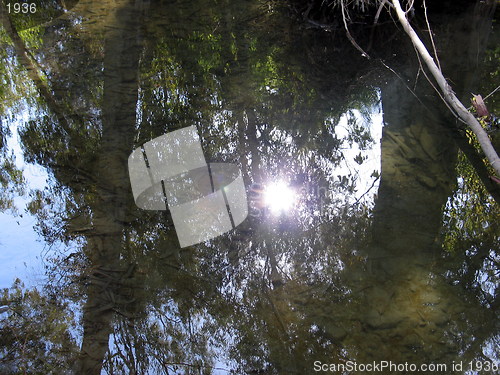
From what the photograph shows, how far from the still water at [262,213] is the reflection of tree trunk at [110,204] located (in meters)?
0.01

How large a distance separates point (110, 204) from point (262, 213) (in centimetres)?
124

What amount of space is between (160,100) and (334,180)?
7.46ft

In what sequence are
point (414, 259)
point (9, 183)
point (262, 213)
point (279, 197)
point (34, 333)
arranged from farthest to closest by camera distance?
1. point (9, 183)
2. point (279, 197)
3. point (262, 213)
4. point (414, 259)
5. point (34, 333)

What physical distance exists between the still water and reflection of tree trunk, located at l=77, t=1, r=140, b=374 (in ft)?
0.05

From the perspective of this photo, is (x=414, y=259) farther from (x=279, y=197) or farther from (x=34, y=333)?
(x=34, y=333)

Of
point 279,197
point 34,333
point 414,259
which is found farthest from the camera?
point 279,197

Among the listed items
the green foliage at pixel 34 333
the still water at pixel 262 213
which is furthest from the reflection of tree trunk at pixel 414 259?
the green foliage at pixel 34 333

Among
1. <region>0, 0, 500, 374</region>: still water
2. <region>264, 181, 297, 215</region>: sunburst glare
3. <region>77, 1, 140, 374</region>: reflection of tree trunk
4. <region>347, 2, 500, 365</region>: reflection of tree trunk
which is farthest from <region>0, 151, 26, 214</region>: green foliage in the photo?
<region>347, 2, 500, 365</region>: reflection of tree trunk

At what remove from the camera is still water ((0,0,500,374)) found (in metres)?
2.60

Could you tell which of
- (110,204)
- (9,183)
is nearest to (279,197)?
(110,204)

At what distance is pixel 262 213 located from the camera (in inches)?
141

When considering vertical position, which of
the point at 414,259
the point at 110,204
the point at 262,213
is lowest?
the point at 414,259

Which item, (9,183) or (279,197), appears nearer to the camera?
(279,197)

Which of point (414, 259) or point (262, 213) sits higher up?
point (262, 213)
